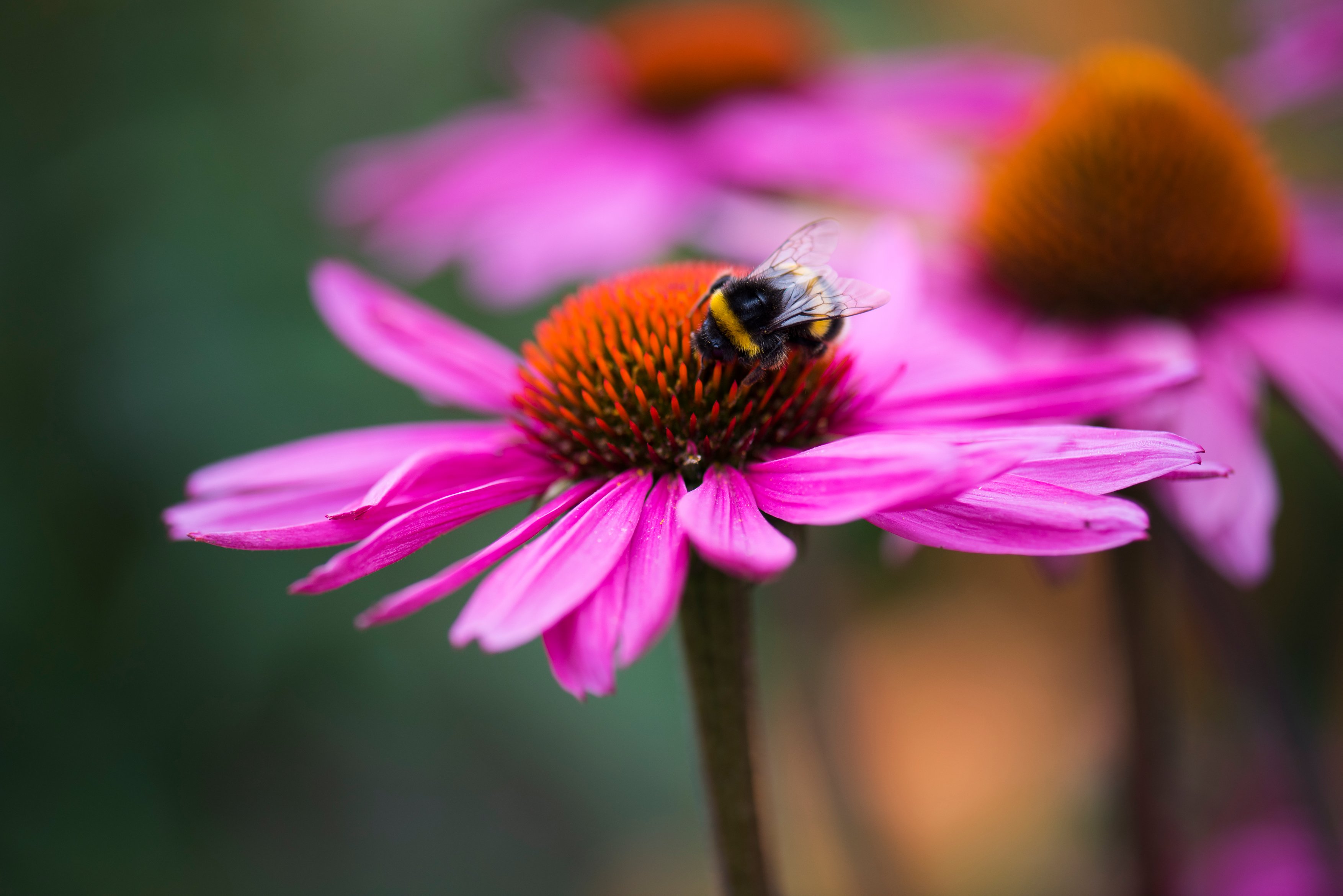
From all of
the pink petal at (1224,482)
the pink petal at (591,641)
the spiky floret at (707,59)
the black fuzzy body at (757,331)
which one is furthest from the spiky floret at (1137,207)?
the spiky floret at (707,59)

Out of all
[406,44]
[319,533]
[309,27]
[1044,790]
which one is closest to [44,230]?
[309,27]

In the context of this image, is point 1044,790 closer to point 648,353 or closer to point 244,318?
point 648,353

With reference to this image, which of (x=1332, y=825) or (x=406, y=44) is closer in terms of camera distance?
(x=1332, y=825)

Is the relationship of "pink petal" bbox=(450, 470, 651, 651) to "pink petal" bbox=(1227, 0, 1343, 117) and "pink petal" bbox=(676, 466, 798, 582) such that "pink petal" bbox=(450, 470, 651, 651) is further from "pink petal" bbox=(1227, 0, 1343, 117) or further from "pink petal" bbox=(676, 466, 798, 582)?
"pink petal" bbox=(1227, 0, 1343, 117)

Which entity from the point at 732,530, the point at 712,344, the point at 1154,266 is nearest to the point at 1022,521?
the point at 732,530

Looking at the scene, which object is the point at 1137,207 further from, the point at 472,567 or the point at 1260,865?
the point at 1260,865

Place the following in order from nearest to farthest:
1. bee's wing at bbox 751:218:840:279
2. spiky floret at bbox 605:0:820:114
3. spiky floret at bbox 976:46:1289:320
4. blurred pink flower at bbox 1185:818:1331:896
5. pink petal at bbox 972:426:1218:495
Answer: pink petal at bbox 972:426:1218:495 → bee's wing at bbox 751:218:840:279 → spiky floret at bbox 976:46:1289:320 → blurred pink flower at bbox 1185:818:1331:896 → spiky floret at bbox 605:0:820:114

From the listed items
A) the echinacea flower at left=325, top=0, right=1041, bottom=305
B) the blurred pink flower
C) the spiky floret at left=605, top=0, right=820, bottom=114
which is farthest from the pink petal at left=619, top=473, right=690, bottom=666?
the spiky floret at left=605, top=0, right=820, bottom=114
